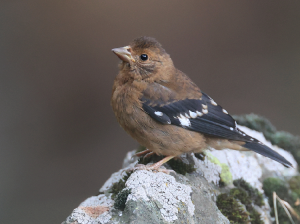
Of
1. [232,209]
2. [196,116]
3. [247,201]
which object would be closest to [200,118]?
[196,116]

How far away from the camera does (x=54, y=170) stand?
804cm

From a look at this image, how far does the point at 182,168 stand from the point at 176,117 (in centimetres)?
66

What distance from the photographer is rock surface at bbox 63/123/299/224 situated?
318 centimetres

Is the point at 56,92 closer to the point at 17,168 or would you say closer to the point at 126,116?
the point at 17,168

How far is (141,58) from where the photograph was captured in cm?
434

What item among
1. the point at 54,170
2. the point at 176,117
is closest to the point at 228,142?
the point at 176,117

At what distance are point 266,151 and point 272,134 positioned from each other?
7.22ft

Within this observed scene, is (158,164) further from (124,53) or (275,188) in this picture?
(275,188)

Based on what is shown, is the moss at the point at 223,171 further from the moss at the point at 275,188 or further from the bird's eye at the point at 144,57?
the bird's eye at the point at 144,57

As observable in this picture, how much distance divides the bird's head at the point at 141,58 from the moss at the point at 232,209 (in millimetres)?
1849

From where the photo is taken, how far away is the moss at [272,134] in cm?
612

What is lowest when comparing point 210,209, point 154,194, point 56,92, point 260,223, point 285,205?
point 154,194

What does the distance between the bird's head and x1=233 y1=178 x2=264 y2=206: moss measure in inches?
77.8

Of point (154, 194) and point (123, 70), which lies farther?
point (123, 70)
